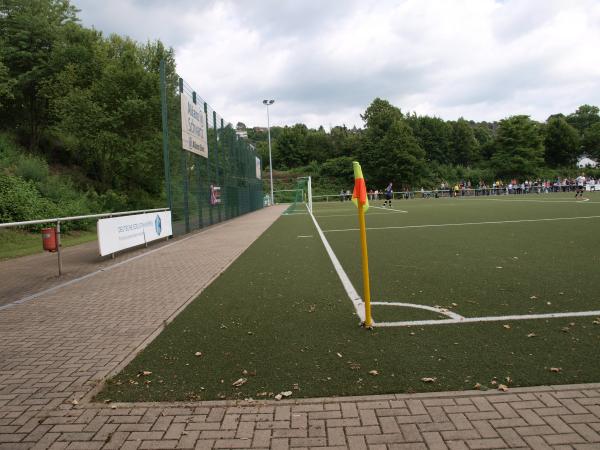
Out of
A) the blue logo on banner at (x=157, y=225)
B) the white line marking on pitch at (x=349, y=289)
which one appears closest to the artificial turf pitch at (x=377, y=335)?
the white line marking on pitch at (x=349, y=289)

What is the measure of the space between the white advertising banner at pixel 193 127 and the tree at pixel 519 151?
72.0m

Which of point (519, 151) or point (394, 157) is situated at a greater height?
point (519, 151)

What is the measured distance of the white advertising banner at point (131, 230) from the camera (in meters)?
10.3

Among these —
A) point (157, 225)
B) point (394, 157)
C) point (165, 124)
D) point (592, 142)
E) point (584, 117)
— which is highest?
point (584, 117)

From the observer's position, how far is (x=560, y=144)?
9044 centimetres

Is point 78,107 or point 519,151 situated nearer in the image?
point 78,107

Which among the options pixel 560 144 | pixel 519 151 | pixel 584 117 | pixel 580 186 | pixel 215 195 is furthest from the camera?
pixel 584 117

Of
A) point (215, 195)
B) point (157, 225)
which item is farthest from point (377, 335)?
point (215, 195)

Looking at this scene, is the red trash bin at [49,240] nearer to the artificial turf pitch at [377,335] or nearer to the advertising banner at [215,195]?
the artificial turf pitch at [377,335]

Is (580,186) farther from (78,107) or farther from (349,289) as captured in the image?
(349,289)

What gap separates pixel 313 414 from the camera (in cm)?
294

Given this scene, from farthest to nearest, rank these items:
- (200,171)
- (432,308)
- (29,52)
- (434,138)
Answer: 1. (434,138)
2. (29,52)
3. (200,171)
4. (432,308)

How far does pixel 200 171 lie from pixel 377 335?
15.5 m

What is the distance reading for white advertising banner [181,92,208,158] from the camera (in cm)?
1612
